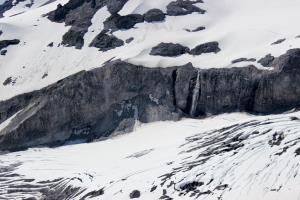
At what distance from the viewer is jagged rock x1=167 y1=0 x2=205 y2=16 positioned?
491ft

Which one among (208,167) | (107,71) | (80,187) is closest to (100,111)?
(107,71)

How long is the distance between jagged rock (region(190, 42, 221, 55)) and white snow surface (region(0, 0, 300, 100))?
0.93 meters

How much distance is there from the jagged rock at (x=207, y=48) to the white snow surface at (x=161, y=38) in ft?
3.05

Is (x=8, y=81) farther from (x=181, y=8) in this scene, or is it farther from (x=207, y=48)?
(x=207, y=48)

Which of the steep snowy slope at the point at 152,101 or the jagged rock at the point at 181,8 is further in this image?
the jagged rock at the point at 181,8

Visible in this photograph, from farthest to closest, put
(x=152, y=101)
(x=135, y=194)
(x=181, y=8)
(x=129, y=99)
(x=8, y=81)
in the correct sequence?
(x=181, y=8), (x=8, y=81), (x=129, y=99), (x=152, y=101), (x=135, y=194)

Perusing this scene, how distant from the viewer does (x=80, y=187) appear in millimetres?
102625

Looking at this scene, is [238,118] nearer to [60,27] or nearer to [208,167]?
[208,167]

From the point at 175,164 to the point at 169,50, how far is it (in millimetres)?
38926

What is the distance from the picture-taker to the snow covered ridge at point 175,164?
88.8m

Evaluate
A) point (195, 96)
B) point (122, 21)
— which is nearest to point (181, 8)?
point (122, 21)

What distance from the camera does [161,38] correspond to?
140500 millimetres

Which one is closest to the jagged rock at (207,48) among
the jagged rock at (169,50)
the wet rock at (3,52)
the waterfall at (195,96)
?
the jagged rock at (169,50)

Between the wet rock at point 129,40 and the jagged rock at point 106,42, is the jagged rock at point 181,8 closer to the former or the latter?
the wet rock at point 129,40
